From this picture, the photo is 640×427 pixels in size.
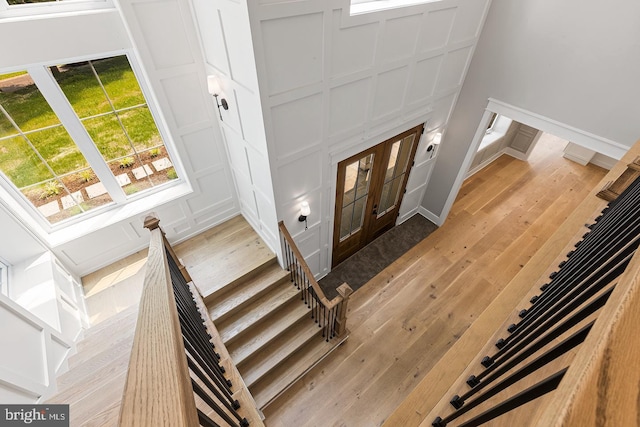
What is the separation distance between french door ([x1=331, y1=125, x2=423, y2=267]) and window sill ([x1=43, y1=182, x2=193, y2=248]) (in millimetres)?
2099

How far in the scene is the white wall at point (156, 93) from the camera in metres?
2.36

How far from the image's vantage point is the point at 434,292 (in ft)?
14.6

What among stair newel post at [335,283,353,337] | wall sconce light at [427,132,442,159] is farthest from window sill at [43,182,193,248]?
wall sconce light at [427,132,442,159]

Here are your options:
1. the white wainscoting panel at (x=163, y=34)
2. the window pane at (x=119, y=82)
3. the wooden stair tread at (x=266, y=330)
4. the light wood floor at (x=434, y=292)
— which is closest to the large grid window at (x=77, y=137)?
the window pane at (x=119, y=82)

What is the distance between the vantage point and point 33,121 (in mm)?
2654

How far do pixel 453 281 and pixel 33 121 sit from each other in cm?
557

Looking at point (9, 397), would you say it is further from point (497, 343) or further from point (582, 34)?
point (582, 34)

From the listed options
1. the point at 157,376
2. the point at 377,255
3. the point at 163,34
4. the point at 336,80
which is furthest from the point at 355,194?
the point at 157,376

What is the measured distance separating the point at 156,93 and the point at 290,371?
136 inches

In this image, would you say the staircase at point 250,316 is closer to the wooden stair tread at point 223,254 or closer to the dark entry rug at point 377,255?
the wooden stair tread at point 223,254

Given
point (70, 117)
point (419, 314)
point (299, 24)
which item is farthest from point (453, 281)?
point (70, 117)

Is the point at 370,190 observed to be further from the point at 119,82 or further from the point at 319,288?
the point at 119,82

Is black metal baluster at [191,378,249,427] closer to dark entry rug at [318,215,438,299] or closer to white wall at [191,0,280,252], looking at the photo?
white wall at [191,0,280,252]

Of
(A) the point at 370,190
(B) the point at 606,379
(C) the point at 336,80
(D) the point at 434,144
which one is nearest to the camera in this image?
(B) the point at 606,379
